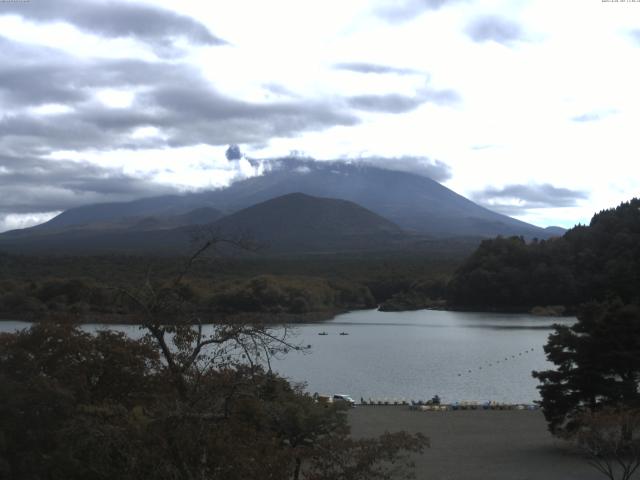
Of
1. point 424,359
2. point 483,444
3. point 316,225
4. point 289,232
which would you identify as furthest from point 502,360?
point 316,225

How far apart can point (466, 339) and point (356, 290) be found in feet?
104

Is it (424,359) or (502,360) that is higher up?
(502,360)

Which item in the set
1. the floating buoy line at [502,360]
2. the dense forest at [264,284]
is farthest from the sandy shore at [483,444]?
the dense forest at [264,284]

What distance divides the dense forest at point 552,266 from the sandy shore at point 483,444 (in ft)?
133

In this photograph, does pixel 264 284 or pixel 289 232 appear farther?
pixel 289 232

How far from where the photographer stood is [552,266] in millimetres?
65250

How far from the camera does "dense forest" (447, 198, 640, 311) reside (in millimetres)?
62281

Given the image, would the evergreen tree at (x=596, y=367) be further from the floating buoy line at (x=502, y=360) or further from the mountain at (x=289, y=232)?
the mountain at (x=289, y=232)

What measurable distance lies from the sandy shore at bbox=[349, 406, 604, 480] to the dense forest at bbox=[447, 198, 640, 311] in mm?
40569

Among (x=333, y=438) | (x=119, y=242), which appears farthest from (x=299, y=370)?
(x=119, y=242)

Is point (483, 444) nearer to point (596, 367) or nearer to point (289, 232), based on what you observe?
point (596, 367)

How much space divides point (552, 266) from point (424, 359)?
32740 millimetres

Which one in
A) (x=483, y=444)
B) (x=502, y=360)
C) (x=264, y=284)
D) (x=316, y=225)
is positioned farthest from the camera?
(x=316, y=225)

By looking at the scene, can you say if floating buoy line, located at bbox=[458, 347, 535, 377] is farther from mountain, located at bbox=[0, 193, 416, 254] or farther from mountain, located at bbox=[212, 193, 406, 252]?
mountain, located at bbox=[212, 193, 406, 252]
